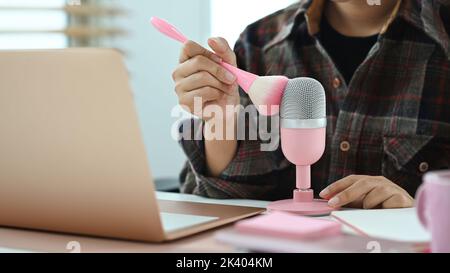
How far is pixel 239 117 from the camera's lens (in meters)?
1.22

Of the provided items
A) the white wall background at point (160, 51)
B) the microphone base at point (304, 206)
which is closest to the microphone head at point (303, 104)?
the microphone base at point (304, 206)

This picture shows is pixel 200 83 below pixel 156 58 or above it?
below

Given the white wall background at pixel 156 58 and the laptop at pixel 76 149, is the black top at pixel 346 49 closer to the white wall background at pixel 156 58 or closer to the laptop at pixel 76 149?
the laptop at pixel 76 149

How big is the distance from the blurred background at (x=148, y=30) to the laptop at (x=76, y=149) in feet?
5.38

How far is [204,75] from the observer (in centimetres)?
103

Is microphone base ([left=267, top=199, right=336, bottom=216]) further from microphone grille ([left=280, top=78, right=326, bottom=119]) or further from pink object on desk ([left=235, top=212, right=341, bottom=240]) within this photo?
pink object on desk ([left=235, top=212, right=341, bottom=240])

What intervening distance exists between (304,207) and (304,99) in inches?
5.5

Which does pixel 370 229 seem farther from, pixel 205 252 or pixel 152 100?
pixel 152 100

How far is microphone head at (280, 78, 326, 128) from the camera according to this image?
0.87 m

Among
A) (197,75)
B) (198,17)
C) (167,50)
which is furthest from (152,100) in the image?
(197,75)

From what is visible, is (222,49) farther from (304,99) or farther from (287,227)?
(287,227)

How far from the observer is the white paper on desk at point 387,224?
2.16 ft

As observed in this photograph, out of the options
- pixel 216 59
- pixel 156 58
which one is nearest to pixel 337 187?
pixel 216 59

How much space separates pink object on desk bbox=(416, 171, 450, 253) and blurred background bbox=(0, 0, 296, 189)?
1.81 m
